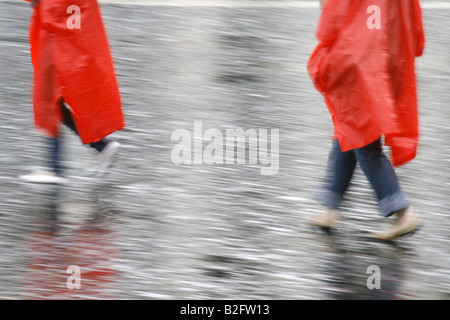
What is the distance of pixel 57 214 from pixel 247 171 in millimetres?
1336

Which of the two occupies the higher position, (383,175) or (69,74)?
(69,74)

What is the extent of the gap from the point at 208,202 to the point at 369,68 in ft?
4.48

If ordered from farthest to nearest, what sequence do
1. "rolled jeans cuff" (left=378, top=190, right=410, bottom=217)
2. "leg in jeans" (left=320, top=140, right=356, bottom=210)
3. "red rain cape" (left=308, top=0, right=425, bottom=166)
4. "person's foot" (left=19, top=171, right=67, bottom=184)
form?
"person's foot" (left=19, top=171, right=67, bottom=184), "leg in jeans" (left=320, top=140, right=356, bottom=210), "rolled jeans cuff" (left=378, top=190, right=410, bottom=217), "red rain cape" (left=308, top=0, right=425, bottom=166)

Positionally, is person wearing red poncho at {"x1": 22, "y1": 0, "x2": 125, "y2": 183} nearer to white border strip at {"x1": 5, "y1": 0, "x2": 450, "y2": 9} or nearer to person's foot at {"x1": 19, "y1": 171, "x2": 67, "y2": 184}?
person's foot at {"x1": 19, "y1": 171, "x2": 67, "y2": 184}

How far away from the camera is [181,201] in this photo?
519 cm

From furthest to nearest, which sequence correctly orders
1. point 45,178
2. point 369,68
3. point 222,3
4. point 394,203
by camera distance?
1. point 222,3
2. point 45,178
3. point 394,203
4. point 369,68

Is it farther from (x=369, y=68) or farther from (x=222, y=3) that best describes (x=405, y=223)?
(x=222, y=3)

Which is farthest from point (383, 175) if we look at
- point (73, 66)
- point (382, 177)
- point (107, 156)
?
point (73, 66)

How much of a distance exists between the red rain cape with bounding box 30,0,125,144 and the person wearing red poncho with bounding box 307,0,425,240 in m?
1.46

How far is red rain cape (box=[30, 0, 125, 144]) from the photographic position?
5176mm

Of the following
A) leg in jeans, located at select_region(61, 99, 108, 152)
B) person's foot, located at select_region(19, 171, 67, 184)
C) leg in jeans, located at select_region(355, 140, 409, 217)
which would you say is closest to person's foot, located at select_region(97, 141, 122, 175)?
leg in jeans, located at select_region(61, 99, 108, 152)

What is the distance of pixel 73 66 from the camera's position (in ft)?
17.2

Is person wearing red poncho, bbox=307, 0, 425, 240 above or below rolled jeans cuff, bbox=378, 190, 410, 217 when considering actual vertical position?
above
